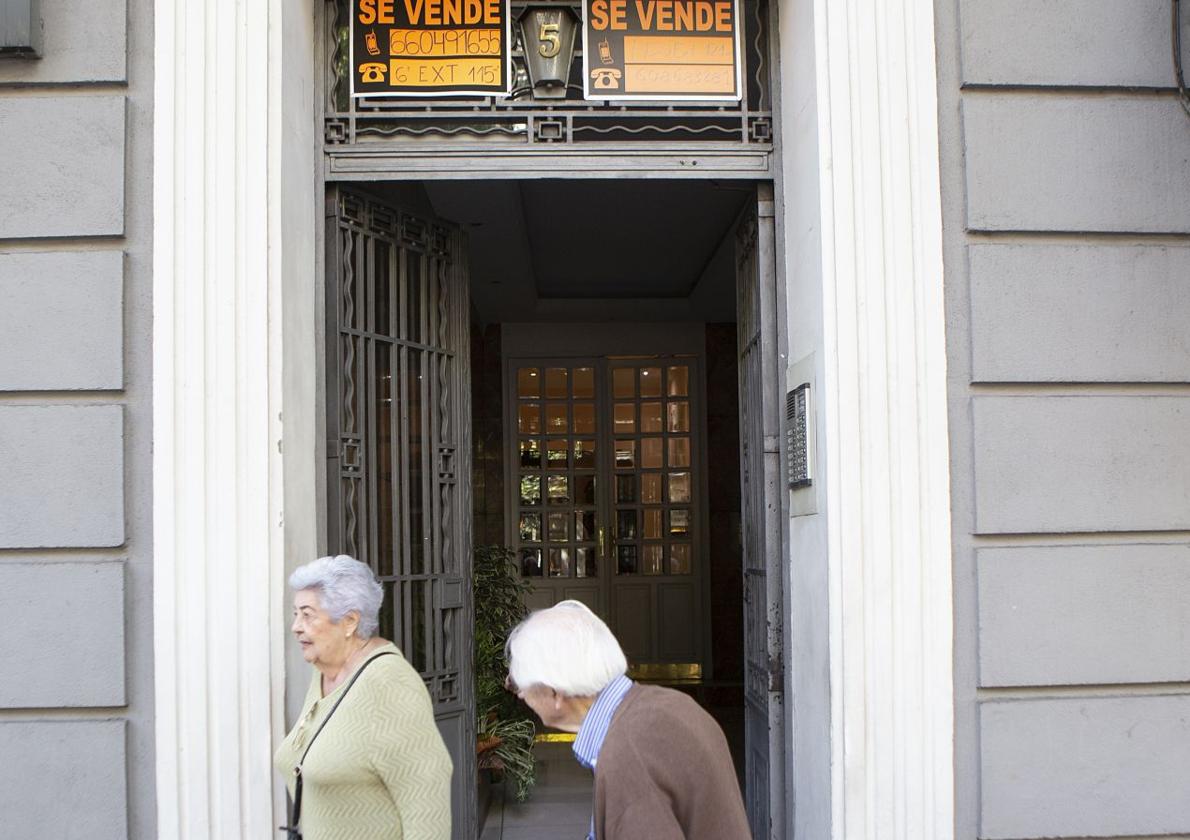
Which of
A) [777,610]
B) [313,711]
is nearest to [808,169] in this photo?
[777,610]

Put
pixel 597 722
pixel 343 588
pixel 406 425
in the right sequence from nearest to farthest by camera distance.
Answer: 1. pixel 597 722
2. pixel 343 588
3. pixel 406 425

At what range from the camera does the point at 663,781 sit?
90.7 inches

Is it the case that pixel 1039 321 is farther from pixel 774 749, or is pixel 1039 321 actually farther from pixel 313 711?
pixel 313 711

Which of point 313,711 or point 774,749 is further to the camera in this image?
point 774,749

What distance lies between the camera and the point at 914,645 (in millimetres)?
3703

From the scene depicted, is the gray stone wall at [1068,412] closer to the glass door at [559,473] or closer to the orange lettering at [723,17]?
the orange lettering at [723,17]

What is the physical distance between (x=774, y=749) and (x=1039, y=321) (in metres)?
1.84

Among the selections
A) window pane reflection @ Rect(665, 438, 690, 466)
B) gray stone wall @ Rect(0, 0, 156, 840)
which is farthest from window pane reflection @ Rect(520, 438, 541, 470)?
gray stone wall @ Rect(0, 0, 156, 840)

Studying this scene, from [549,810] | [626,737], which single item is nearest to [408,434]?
[626,737]

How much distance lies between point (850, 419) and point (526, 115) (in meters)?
1.68

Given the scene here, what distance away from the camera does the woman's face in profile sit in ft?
10.3

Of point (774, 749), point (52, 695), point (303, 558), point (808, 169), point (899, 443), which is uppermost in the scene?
point (808, 169)

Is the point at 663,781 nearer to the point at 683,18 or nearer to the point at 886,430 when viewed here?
the point at 886,430

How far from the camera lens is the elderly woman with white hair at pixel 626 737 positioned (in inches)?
89.7
